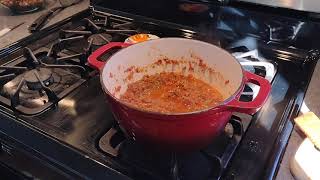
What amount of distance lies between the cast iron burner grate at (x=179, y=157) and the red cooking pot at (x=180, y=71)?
32 mm

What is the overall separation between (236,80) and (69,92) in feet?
1.11

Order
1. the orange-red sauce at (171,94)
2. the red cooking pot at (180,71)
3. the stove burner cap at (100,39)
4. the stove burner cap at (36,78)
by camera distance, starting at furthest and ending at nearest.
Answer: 1. the stove burner cap at (100,39)
2. the stove burner cap at (36,78)
3. the orange-red sauce at (171,94)
4. the red cooking pot at (180,71)

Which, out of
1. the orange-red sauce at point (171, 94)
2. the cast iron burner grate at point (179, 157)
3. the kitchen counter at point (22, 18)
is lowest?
the cast iron burner grate at point (179, 157)

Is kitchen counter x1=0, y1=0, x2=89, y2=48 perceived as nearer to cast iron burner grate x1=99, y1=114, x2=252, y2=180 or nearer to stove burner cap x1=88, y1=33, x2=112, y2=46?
stove burner cap x1=88, y1=33, x2=112, y2=46

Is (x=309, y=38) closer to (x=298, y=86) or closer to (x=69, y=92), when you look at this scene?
(x=298, y=86)

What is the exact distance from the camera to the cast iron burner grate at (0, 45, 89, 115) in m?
0.64

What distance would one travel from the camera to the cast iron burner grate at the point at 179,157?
500 millimetres

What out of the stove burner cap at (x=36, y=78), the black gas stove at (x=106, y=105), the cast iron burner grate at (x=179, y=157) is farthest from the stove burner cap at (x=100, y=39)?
the cast iron burner grate at (x=179, y=157)

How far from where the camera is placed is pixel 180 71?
0.68 metres

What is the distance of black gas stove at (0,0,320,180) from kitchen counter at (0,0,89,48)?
0.28 feet

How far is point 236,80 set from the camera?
556 mm

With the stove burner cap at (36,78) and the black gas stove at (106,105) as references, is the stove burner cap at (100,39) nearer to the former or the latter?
the black gas stove at (106,105)

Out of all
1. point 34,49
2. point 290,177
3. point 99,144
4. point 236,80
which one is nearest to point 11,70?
point 34,49

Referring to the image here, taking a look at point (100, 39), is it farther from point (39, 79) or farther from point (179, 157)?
point (179, 157)
